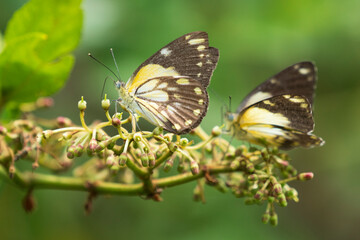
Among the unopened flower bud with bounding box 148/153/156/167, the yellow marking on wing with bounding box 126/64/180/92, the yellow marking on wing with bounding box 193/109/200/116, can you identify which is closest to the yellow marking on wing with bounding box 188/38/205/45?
the yellow marking on wing with bounding box 126/64/180/92

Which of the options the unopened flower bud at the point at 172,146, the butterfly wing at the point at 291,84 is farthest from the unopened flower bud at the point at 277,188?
the butterfly wing at the point at 291,84

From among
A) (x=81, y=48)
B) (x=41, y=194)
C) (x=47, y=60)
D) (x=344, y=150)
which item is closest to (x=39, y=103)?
(x=47, y=60)

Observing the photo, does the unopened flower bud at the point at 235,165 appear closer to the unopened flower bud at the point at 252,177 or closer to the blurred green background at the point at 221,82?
the unopened flower bud at the point at 252,177

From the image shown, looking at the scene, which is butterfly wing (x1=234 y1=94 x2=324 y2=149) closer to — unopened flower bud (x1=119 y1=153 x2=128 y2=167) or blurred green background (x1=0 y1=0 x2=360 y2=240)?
unopened flower bud (x1=119 y1=153 x2=128 y2=167)

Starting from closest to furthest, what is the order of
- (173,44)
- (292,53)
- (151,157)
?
(151,157) < (173,44) < (292,53)

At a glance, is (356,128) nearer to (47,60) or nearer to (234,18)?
(234,18)

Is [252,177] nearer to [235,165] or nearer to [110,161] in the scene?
[235,165]
